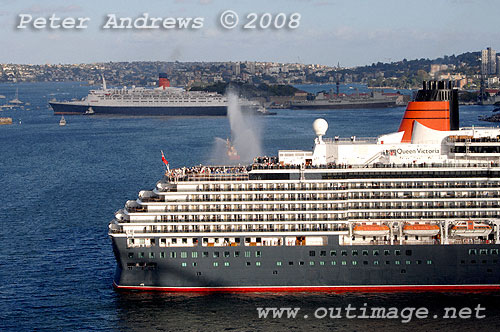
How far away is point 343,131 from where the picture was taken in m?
90.5

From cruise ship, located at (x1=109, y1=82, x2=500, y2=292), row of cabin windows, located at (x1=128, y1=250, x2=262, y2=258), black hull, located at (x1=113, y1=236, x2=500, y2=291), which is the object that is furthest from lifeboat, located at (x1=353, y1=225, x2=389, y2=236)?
row of cabin windows, located at (x1=128, y1=250, x2=262, y2=258)

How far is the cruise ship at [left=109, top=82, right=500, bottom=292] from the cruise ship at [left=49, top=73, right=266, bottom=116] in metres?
104

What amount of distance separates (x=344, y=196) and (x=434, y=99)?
6.91 m

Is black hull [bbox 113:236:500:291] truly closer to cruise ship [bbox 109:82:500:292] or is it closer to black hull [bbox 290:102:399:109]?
cruise ship [bbox 109:82:500:292]

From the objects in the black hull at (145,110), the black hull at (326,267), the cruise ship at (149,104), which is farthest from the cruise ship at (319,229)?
the black hull at (145,110)

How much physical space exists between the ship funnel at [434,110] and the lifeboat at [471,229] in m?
5.14

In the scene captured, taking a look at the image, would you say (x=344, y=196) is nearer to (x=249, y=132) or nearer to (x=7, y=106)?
(x=249, y=132)

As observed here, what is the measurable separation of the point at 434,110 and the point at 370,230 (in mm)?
7055

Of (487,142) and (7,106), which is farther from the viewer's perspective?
(7,106)

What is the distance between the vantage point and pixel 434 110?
3356cm

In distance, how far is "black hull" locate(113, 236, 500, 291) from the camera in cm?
2936

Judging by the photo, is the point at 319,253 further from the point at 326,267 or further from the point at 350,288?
the point at 350,288

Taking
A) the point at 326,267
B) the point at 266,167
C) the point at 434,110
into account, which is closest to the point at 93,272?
the point at 266,167

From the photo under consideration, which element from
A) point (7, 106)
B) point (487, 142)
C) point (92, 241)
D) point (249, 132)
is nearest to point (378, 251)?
point (487, 142)
